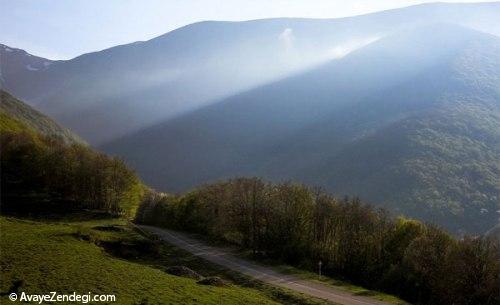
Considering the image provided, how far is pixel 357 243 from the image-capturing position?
220 ft

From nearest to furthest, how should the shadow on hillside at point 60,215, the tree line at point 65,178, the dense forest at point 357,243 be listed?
the dense forest at point 357,243
the shadow on hillside at point 60,215
the tree line at point 65,178

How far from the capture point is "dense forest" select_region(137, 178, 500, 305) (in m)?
51.5

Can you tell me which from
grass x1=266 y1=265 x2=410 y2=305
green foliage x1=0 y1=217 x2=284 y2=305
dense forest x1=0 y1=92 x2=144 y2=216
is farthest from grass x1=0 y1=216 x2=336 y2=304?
dense forest x1=0 y1=92 x2=144 y2=216

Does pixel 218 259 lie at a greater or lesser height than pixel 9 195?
lesser

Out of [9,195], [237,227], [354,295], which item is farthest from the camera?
[9,195]

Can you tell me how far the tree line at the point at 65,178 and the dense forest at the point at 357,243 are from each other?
35.0 meters

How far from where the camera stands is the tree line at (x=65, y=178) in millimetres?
106750

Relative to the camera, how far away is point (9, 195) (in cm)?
10325

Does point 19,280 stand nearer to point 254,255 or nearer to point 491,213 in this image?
point 254,255

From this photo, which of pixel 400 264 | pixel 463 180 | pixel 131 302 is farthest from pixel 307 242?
pixel 463 180

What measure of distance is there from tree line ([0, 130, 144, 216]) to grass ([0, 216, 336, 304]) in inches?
1934

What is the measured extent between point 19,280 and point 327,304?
2421 centimetres

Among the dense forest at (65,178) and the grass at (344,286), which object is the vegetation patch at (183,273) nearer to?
the grass at (344,286)

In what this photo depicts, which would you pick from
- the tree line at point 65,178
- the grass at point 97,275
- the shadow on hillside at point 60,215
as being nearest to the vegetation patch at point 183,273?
the grass at point 97,275
